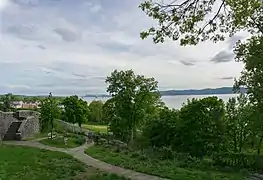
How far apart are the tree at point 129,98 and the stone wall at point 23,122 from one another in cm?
707

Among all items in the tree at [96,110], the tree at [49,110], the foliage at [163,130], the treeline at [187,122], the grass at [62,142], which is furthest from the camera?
the tree at [96,110]

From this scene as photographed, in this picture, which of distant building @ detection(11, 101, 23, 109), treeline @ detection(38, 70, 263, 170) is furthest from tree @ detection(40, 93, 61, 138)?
distant building @ detection(11, 101, 23, 109)

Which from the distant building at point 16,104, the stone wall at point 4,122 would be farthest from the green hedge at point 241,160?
the distant building at point 16,104

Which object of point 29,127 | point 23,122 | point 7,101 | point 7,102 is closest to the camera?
point 23,122

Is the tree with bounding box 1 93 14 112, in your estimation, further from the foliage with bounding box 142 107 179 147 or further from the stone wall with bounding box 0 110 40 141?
the foliage with bounding box 142 107 179 147

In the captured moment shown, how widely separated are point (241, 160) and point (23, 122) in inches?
643

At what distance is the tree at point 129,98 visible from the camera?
33.7m

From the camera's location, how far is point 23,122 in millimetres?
26891

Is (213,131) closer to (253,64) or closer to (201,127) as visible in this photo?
(201,127)

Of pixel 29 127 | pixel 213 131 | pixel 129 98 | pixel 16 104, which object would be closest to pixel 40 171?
pixel 213 131

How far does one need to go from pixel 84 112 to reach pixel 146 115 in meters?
8.54

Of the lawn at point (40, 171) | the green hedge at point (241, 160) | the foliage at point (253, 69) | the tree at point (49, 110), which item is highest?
the foliage at point (253, 69)

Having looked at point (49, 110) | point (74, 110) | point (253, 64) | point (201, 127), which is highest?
point (253, 64)

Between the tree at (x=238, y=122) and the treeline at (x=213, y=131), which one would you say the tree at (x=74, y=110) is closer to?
the treeline at (x=213, y=131)
